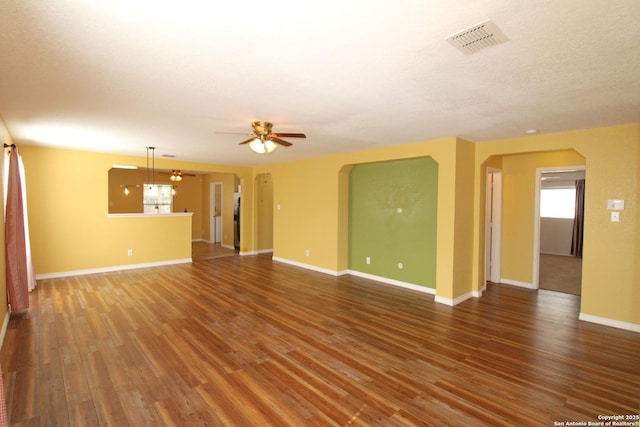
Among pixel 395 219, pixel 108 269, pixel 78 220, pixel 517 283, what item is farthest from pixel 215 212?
pixel 517 283

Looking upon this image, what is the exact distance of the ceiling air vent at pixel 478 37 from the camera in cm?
175

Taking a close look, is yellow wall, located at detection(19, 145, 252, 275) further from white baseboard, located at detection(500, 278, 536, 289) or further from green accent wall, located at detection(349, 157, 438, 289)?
white baseboard, located at detection(500, 278, 536, 289)

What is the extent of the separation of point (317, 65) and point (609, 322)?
4761mm

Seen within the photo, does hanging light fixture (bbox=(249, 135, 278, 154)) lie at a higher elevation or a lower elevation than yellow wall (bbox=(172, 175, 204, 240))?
higher

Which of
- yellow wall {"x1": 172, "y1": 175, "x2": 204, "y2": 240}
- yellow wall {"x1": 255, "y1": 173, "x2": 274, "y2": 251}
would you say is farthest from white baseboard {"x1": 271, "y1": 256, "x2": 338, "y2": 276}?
yellow wall {"x1": 172, "y1": 175, "x2": 204, "y2": 240}

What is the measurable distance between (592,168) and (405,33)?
149 inches

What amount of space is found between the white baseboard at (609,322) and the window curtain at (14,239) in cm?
739

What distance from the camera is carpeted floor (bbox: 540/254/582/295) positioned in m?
5.61

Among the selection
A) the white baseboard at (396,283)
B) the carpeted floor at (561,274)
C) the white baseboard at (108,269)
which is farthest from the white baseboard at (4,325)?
the carpeted floor at (561,274)

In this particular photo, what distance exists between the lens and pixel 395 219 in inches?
226

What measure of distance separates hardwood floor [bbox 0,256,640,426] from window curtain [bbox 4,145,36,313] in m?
0.31

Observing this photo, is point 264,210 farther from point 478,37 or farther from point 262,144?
point 478,37

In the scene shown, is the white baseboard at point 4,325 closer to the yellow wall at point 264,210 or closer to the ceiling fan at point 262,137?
the ceiling fan at point 262,137

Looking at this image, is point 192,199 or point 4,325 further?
point 192,199
